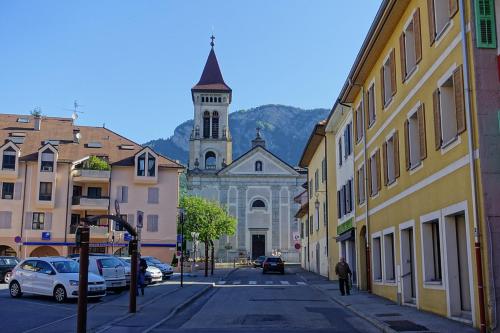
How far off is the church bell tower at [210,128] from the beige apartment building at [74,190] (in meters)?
25.6

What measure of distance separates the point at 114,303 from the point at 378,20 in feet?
44.5

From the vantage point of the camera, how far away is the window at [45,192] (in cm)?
5384

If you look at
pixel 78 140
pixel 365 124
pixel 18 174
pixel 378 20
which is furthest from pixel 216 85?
pixel 378 20

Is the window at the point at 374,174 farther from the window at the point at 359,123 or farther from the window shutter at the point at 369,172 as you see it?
the window at the point at 359,123

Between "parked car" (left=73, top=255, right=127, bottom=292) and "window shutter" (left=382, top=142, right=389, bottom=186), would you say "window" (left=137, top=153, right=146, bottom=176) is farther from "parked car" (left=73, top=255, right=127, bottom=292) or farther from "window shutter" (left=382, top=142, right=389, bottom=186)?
"window shutter" (left=382, top=142, right=389, bottom=186)

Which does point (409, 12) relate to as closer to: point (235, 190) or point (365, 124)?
point (365, 124)

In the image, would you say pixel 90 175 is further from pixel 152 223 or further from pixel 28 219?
pixel 152 223

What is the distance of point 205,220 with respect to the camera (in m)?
72.9

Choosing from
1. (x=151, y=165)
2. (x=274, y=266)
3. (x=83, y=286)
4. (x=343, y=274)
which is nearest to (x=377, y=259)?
(x=343, y=274)

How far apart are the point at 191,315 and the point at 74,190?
4081 centimetres

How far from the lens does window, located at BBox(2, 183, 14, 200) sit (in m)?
53.3

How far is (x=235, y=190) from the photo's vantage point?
274ft

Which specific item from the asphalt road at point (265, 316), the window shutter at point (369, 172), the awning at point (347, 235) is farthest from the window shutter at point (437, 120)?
the awning at point (347, 235)

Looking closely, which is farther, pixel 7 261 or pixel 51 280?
pixel 7 261
